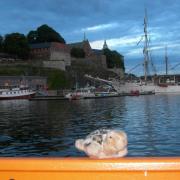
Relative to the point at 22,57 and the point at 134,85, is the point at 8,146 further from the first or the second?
the point at 22,57

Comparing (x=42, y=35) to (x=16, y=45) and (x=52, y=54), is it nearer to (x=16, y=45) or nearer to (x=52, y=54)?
(x=52, y=54)

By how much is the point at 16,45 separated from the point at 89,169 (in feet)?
413

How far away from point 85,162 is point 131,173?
423 mm

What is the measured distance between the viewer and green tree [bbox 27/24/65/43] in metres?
144

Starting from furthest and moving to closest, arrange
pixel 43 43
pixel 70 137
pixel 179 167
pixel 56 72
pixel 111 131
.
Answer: pixel 43 43 → pixel 56 72 → pixel 70 137 → pixel 111 131 → pixel 179 167

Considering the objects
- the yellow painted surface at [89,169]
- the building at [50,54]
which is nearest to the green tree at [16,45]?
the building at [50,54]

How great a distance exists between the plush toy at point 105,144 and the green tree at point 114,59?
549 feet

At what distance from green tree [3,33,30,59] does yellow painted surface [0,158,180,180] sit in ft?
405

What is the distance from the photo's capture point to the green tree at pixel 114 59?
566 ft

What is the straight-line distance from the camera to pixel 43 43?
13862 cm

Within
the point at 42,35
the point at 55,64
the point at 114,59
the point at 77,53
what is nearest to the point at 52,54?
the point at 55,64

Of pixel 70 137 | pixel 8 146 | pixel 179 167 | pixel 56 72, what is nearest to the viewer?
pixel 179 167

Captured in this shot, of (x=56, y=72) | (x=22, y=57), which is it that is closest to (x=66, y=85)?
(x=56, y=72)

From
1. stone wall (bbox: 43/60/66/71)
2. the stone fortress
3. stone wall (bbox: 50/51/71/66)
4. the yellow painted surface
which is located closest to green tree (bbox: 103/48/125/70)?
the stone fortress
